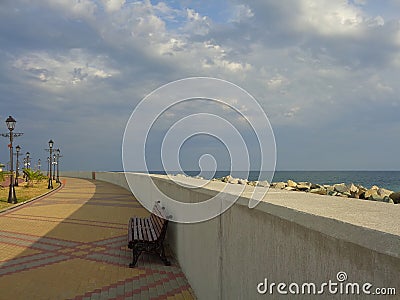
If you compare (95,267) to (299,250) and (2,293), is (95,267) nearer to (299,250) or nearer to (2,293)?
(2,293)

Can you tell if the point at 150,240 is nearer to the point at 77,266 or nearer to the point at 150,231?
the point at 150,231

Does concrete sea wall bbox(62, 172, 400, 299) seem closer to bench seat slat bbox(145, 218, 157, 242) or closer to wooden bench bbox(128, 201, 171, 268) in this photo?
wooden bench bbox(128, 201, 171, 268)

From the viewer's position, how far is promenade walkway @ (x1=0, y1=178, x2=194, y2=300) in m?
4.81

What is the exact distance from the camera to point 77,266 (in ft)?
19.7

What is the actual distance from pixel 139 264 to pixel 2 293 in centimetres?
200

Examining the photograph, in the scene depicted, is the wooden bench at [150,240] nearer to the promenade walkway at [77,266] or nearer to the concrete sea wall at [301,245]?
the promenade walkway at [77,266]

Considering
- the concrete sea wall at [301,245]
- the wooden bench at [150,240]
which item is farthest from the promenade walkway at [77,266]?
the concrete sea wall at [301,245]

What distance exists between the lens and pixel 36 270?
576 cm

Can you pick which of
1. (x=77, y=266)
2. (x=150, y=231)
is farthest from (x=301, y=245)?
(x=150, y=231)

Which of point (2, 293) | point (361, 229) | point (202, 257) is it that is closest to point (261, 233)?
point (361, 229)

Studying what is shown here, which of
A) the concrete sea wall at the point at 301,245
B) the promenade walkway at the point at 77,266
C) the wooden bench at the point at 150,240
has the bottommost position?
the promenade walkway at the point at 77,266

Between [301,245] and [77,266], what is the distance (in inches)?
196

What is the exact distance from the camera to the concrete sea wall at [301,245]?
1.37 meters

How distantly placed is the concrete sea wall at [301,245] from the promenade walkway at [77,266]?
1458mm
